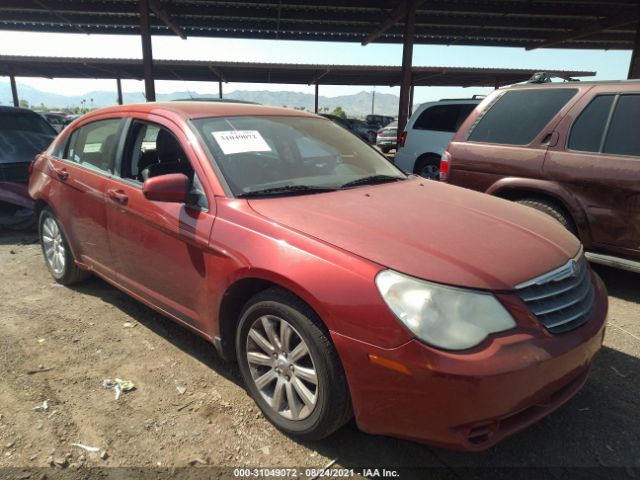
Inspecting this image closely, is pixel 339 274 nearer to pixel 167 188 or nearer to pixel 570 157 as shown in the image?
pixel 167 188

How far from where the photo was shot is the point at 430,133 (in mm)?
8617

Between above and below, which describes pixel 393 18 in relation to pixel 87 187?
above

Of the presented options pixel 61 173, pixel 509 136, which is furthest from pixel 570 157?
pixel 61 173

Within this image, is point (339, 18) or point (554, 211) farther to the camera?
point (339, 18)

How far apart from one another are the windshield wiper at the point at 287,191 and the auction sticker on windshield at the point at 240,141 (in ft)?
1.22

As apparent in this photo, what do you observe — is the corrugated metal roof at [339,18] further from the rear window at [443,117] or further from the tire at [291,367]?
the tire at [291,367]

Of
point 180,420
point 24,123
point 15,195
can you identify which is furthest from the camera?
point 24,123

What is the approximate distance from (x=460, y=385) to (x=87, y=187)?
3.10 metres

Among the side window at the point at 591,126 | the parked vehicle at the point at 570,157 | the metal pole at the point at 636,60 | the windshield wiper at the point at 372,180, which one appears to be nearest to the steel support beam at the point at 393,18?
the metal pole at the point at 636,60

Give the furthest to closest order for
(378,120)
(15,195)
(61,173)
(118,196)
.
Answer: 1. (378,120)
2. (15,195)
3. (61,173)
4. (118,196)

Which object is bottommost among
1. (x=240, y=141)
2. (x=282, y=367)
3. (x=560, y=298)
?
(x=282, y=367)

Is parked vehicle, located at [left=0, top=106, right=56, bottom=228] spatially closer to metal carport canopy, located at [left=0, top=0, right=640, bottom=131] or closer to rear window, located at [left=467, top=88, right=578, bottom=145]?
rear window, located at [left=467, top=88, right=578, bottom=145]

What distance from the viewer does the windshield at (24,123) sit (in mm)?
6523

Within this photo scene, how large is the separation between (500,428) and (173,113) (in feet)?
8.69
